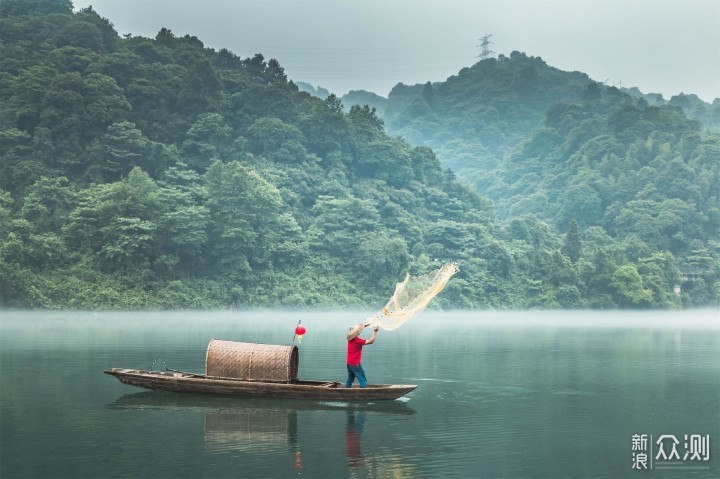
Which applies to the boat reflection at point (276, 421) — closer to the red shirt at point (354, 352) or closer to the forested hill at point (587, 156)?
the red shirt at point (354, 352)

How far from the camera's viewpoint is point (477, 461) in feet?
53.0

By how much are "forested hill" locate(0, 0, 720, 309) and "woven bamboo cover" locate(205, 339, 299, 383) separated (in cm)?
4224

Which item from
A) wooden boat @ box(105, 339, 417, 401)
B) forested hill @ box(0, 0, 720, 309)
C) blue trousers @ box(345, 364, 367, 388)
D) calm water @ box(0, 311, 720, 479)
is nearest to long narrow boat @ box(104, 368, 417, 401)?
wooden boat @ box(105, 339, 417, 401)

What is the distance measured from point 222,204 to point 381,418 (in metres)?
51.4

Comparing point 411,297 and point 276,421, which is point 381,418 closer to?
point 276,421

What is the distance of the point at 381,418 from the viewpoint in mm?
20375

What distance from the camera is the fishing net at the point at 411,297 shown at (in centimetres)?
2161

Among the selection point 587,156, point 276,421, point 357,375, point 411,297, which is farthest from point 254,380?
point 587,156

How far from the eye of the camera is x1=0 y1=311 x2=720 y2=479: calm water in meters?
15.7

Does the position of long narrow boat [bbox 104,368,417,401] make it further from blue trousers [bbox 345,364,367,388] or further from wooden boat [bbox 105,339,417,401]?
blue trousers [bbox 345,364,367,388]

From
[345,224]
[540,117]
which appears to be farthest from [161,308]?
[540,117]

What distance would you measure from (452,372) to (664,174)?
76.7 m

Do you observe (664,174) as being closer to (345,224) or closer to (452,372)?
(345,224)

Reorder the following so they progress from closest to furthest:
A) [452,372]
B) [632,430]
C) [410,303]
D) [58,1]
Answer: [632,430] → [410,303] → [452,372] → [58,1]
